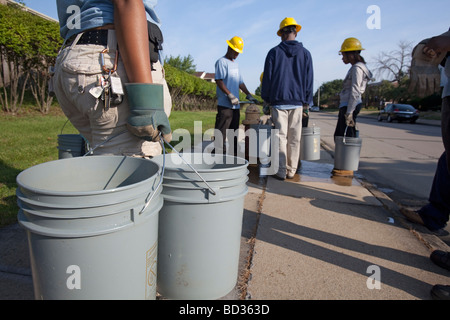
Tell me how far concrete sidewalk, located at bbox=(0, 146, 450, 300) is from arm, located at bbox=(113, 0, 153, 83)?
54.9 inches

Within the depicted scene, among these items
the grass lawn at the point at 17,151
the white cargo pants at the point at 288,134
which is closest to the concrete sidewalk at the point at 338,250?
the white cargo pants at the point at 288,134

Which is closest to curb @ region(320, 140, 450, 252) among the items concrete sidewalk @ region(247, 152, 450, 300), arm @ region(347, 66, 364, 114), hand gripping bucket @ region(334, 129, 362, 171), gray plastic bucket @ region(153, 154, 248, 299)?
concrete sidewalk @ region(247, 152, 450, 300)

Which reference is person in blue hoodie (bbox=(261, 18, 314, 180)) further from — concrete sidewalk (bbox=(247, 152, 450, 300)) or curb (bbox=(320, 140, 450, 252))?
curb (bbox=(320, 140, 450, 252))

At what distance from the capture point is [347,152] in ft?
15.3

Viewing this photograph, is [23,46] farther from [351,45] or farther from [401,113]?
[401,113]

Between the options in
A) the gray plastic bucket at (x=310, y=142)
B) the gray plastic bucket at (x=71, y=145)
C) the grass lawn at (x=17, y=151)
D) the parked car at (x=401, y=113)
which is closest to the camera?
the grass lawn at (x=17, y=151)

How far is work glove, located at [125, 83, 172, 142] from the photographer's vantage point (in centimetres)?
144

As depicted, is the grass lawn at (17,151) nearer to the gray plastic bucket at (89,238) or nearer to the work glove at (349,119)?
the gray plastic bucket at (89,238)

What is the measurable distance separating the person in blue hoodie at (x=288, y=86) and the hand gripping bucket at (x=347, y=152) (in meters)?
0.79

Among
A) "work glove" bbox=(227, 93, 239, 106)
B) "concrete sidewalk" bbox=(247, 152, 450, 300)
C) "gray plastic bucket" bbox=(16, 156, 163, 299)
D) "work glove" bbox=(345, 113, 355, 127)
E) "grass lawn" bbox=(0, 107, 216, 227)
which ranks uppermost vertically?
"work glove" bbox=(227, 93, 239, 106)

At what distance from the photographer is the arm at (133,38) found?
1.42m
